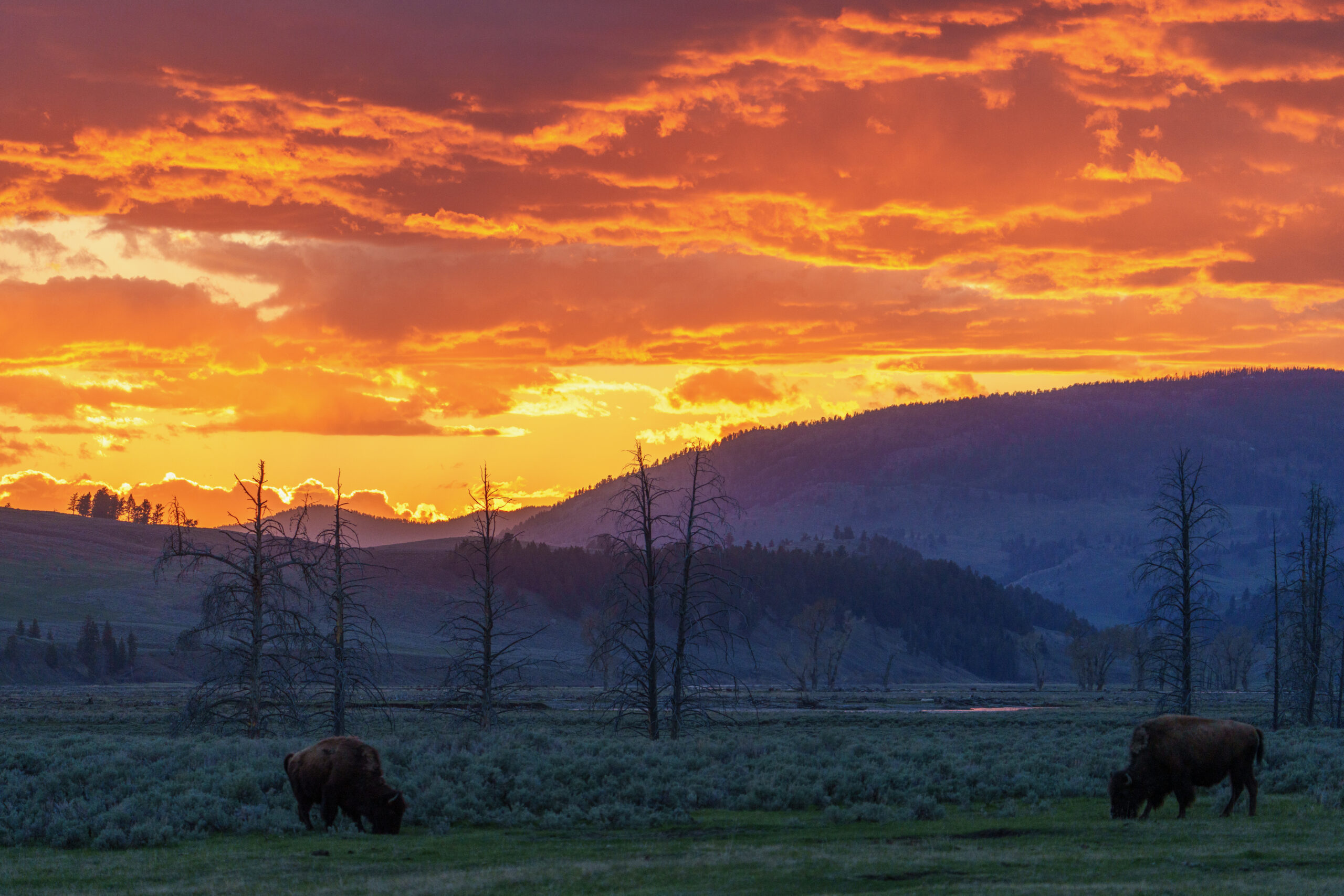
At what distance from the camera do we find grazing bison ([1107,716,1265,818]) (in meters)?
23.3

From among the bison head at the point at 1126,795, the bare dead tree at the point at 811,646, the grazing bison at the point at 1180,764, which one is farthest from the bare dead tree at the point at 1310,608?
the bare dead tree at the point at 811,646

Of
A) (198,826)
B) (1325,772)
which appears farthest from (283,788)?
(1325,772)

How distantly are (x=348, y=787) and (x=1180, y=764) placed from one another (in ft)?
50.2

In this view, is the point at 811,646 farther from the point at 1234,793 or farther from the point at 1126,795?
the point at 1126,795

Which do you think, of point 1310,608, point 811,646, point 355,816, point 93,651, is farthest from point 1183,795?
point 93,651

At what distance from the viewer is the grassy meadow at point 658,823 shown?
57.4 feet

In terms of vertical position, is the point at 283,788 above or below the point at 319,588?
below

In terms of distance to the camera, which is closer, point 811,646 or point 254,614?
point 254,614

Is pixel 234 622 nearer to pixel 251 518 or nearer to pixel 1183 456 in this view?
pixel 251 518

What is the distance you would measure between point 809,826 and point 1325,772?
13.4m

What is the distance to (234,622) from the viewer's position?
40844 mm

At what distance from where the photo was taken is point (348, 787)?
2272 cm

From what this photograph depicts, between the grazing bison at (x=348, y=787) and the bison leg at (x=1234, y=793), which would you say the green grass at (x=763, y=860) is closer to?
the bison leg at (x=1234, y=793)

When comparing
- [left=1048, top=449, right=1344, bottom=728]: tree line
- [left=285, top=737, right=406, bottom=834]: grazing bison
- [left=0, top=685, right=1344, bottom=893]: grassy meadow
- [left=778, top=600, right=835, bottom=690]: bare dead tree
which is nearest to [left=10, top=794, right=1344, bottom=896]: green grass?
[left=0, top=685, right=1344, bottom=893]: grassy meadow
